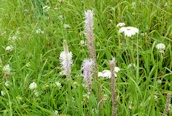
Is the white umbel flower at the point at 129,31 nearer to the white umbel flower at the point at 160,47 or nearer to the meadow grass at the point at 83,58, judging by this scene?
the meadow grass at the point at 83,58

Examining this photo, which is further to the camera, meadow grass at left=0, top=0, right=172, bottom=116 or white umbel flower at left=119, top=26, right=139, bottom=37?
white umbel flower at left=119, top=26, right=139, bottom=37

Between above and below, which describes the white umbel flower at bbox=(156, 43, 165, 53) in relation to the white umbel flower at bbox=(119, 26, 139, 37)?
below

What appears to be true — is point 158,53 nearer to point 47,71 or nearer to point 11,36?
point 47,71

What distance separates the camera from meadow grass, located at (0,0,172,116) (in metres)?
1.58

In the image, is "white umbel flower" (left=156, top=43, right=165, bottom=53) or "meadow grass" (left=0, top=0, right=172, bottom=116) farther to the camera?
"white umbel flower" (left=156, top=43, right=165, bottom=53)

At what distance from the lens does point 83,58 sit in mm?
2014

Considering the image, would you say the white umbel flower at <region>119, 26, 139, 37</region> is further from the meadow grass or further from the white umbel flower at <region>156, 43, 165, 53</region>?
the white umbel flower at <region>156, 43, 165, 53</region>

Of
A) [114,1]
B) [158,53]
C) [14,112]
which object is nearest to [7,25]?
[114,1]

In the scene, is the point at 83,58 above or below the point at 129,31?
below

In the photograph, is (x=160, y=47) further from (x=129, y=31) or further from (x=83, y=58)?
(x=83, y=58)

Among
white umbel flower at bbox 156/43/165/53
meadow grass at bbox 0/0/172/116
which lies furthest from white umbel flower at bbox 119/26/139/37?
white umbel flower at bbox 156/43/165/53

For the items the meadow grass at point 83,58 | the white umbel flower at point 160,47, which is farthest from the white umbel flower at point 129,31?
the white umbel flower at point 160,47

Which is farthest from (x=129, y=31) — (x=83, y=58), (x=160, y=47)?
(x=83, y=58)

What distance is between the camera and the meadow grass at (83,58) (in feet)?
5.19
